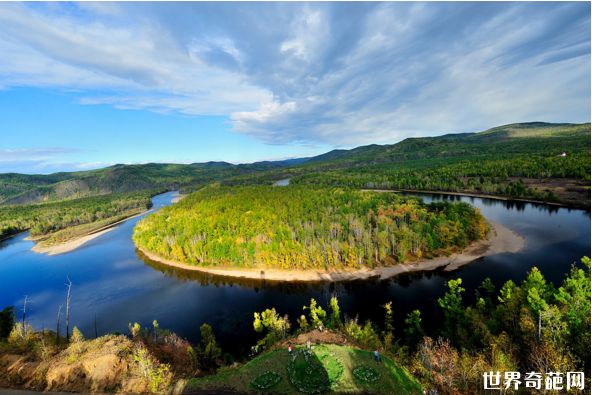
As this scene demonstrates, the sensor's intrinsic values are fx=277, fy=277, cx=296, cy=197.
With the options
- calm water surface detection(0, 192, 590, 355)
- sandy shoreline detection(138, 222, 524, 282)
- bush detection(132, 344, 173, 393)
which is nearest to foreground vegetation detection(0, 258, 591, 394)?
bush detection(132, 344, 173, 393)

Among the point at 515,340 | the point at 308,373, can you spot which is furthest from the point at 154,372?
the point at 515,340

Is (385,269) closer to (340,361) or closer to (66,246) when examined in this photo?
(340,361)

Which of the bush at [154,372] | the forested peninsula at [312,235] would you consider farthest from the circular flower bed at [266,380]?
the forested peninsula at [312,235]

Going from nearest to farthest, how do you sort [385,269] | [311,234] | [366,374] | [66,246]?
[366,374], [385,269], [311,234], [66,246]

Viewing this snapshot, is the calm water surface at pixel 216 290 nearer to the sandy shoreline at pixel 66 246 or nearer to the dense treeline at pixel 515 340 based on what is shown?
the dense treeline at pixel 515 340

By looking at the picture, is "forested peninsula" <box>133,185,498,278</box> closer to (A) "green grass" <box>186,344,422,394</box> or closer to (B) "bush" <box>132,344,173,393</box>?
(A) "green grass" <box>186,344,422,394</box>

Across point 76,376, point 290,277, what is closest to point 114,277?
point 290,277
